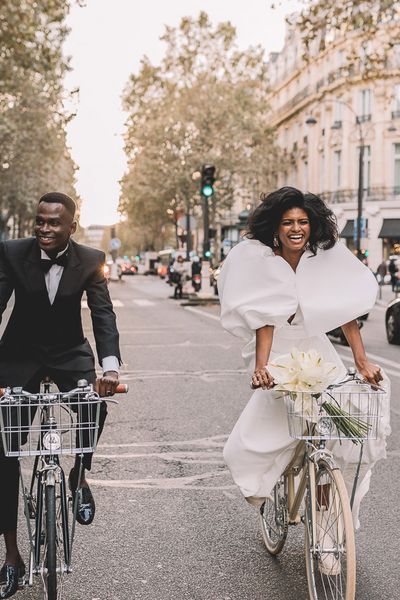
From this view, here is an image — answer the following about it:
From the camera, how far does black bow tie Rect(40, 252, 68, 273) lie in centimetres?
391

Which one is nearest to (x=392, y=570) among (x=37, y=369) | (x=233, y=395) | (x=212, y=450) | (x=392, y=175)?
(x=37, y=369)

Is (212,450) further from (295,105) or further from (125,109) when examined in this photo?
(295,105)

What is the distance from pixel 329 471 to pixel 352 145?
181ft

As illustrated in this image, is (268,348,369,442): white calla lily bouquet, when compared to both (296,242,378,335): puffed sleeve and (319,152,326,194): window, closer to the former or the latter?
(296,242,378,335): puffed sleeve

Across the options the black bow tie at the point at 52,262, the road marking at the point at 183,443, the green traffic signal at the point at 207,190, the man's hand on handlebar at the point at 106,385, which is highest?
the green traffic signal at the point at 207,190

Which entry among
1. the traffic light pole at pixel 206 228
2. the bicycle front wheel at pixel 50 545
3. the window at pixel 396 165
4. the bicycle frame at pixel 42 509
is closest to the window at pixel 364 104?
the window at pixel 396 165

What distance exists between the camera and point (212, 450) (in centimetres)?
709

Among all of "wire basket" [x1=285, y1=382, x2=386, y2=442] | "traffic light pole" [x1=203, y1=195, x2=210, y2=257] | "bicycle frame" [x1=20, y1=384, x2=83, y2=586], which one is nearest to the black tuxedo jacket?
"bicycle frame" [x1=20, y1=384, x2=83, y2=586]

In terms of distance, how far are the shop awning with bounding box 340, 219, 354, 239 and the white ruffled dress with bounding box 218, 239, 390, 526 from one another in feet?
170

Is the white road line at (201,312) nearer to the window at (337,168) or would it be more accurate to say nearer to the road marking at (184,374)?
the road marking at (184,374)

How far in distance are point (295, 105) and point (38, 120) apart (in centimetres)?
3024

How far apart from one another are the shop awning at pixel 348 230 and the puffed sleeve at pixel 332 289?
169 ft

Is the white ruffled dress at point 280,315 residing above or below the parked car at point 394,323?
above

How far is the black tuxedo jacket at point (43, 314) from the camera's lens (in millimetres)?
3896
